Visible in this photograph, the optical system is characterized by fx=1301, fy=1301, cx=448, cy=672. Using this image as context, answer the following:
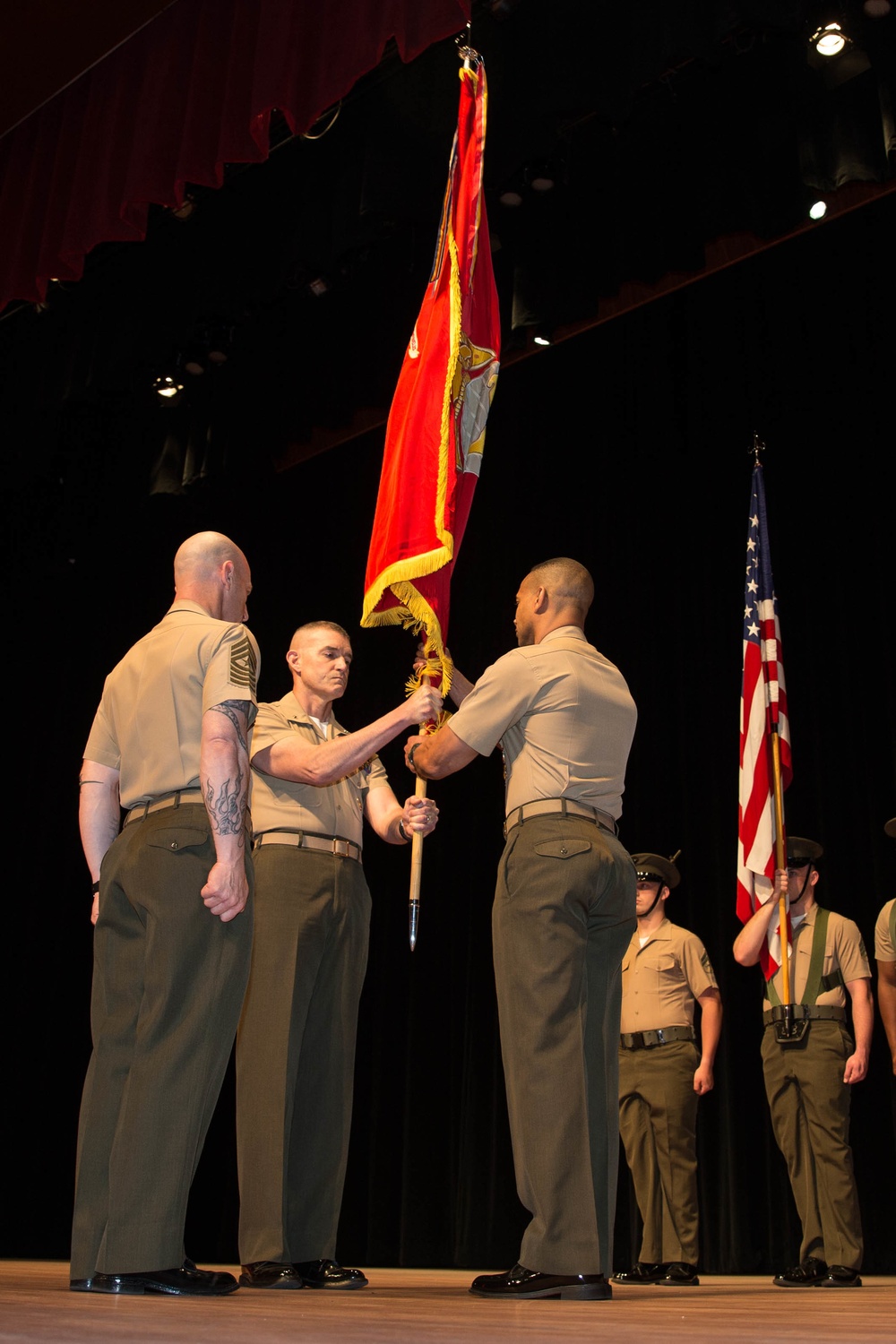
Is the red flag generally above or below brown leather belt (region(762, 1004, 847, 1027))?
above

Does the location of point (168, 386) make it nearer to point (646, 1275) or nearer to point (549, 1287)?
point (646, 1275)

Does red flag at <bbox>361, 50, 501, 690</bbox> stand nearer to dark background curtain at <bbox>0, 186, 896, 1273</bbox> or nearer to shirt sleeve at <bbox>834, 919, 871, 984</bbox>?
shirt sleeve at <bbox>834, 919, 871, 984</bbox>

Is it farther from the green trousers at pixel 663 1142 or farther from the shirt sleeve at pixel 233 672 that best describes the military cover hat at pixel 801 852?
the shirt sleeve at pixel 233 672

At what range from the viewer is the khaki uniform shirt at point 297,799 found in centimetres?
338

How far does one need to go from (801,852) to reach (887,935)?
0.45 m

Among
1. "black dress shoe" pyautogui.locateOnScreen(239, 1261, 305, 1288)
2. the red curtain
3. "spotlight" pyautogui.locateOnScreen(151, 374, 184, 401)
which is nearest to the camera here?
"black dress shoe" pyautogui.locateOnScreen(239, 1261, 305, 1288)

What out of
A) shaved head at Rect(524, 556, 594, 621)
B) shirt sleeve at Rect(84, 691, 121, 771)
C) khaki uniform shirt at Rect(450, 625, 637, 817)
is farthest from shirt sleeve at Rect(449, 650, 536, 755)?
shirt sleeve at Rect(84, 691, 121, 771)

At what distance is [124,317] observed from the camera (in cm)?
592

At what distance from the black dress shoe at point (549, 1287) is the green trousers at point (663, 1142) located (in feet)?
7.40

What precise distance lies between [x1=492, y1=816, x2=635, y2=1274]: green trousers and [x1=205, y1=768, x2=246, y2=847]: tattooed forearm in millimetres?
690

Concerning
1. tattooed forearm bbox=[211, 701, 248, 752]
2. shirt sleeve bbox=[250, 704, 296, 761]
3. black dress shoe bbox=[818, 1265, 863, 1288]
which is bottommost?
black dress shoe bbox=[818, 1265, 863, 1288]

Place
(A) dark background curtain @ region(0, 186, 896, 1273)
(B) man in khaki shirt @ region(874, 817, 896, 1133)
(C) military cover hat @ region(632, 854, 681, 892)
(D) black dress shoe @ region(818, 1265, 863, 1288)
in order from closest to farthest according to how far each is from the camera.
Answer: (D) black dress shoe @ region(818, 1265, 863, 1288) < (B) man in khaki shirt @ region(874, 817, 896, 1133) < (C) military cover hat @ region(632, 854, 681, 892) < (A) dark background curtain @ region(0, 186, 896, 1273)

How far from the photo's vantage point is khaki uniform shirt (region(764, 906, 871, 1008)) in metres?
4.81

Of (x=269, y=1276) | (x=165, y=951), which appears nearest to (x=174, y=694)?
(x=165, y=951)
